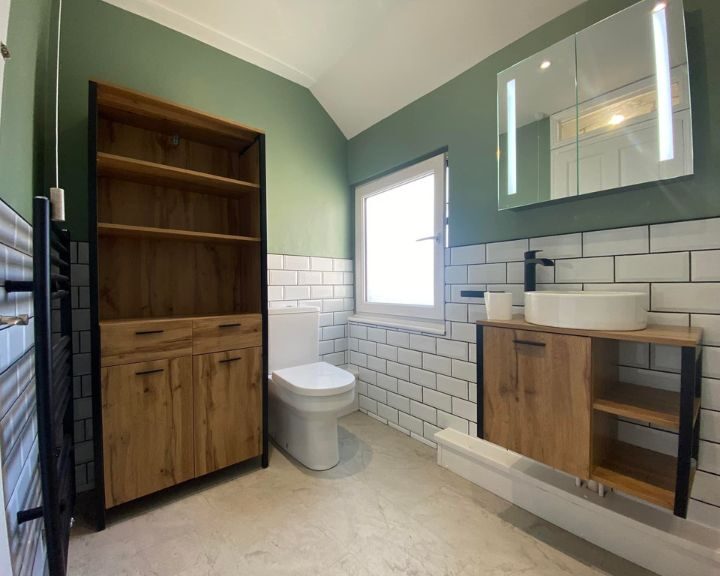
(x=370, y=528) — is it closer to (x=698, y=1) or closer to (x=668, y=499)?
(x=668, y=499)

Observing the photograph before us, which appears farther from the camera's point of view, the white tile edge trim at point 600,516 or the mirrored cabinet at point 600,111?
the mirrored cabinet at point 600,111

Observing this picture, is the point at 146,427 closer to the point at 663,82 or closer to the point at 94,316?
the point at 94,316

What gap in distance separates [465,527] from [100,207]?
2.36 meters

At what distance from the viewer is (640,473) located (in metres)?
1.16

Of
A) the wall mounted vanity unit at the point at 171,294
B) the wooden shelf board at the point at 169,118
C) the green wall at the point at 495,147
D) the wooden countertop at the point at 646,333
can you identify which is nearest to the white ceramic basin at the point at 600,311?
the wooden countertop at the point at 646,333

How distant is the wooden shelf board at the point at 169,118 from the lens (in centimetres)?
147

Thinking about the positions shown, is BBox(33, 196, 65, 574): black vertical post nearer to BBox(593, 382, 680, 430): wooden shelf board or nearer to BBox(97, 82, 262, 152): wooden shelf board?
BBox(97, 82, 262, 152): wooden shelf board

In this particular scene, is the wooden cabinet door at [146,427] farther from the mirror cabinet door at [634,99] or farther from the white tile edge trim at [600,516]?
the mirror cabinet door at [634,99]

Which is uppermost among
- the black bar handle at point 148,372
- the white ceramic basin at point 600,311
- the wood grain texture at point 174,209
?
the wood grain texture at point 174,209

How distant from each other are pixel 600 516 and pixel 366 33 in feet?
9.06

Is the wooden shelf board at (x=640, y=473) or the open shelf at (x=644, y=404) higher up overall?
the open shelf at (x=644, y=404)

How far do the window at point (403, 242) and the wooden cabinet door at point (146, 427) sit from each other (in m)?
1.47

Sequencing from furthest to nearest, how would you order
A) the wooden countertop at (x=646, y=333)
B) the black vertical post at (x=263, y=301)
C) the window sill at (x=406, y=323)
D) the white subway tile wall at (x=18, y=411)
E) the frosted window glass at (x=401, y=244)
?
the frosted window glass at (x=401, y=244), the window sill at (x=406, y=323), the black vertical post at (x=263, y=301), the wooden countertop at (x=646, y=333), the white subway tile wall at (x=18, y=411)

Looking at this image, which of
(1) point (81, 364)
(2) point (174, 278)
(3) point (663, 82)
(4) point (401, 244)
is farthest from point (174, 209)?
(3) point (663, 82)
